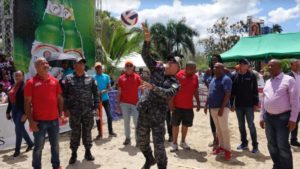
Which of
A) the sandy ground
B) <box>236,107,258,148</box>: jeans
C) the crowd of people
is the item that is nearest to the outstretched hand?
the crowd of people

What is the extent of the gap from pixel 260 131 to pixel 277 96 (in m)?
4.53

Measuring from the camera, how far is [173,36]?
36.8 metres

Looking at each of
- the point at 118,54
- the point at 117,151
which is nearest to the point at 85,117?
the point at 117,151

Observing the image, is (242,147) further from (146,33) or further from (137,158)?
(146,33)

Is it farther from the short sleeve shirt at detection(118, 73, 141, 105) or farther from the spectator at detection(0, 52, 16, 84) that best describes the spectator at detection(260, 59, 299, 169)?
the spectator at detection(0, 52, 16, 84)

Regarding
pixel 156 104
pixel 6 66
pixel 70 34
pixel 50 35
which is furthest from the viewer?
pixel 70 34

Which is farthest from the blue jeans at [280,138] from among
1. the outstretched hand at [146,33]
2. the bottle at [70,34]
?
the bottle at [70,34]

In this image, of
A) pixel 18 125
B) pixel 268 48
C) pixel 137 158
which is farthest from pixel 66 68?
pixel 268 48

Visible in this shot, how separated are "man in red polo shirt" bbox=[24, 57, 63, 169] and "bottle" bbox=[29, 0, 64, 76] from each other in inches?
167

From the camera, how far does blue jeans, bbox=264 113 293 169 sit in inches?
190

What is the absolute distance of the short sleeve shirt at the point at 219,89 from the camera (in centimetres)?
600

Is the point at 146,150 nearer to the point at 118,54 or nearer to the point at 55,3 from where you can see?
the point at 55,3

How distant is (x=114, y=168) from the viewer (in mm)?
5828

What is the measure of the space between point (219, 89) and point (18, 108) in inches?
152
